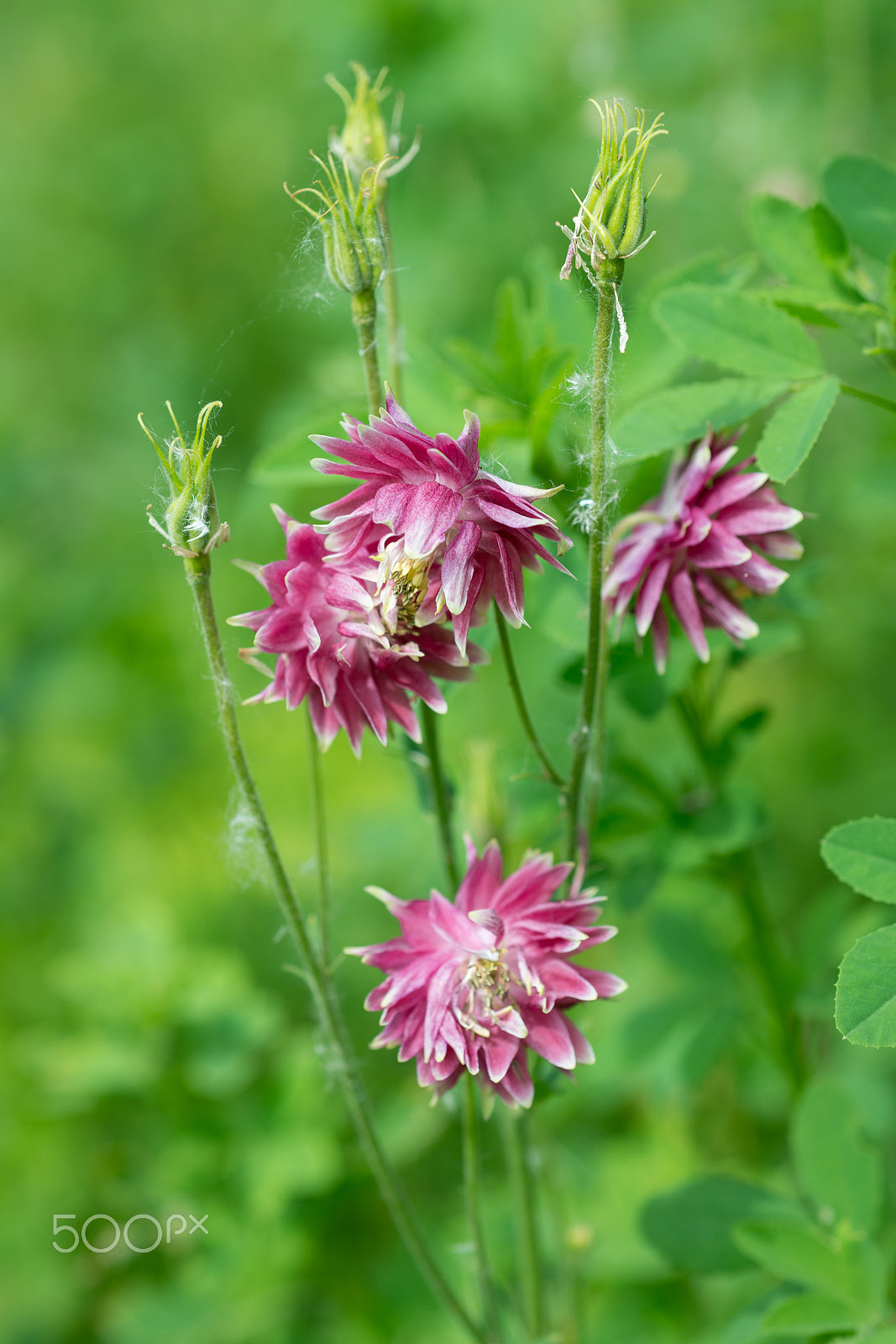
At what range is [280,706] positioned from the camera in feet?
11.7

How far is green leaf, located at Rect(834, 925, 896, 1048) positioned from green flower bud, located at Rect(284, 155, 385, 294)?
2.59 ft

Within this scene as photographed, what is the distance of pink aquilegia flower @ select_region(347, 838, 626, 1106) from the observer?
1044 millimetres

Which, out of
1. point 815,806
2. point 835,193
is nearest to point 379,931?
point 815,806

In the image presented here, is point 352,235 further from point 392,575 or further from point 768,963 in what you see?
point 768,963

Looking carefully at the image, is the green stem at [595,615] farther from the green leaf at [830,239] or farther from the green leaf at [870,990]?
the green leaf at [830,239]

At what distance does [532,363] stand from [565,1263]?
1260 mm

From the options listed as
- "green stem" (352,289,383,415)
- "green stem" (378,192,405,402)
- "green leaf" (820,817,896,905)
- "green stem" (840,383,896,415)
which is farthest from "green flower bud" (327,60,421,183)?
"green leaf" (820,817,896,905)

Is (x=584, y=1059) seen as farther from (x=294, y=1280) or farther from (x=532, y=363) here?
(x=294, y=1280)

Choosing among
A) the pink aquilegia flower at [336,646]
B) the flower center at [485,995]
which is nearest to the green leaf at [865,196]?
the pink aquilegia flower at [336,646]

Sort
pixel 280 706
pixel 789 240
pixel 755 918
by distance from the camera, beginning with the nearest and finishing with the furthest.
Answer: pixel 789 240
pixel 755 918
pixel 280 706

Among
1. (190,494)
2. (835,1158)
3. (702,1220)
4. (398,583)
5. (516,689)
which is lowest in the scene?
(702,1220)

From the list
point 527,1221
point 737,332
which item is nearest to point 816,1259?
point 527,1221

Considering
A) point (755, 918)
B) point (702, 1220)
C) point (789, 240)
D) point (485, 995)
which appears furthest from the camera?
point (755, 918)

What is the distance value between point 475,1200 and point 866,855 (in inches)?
21.5
